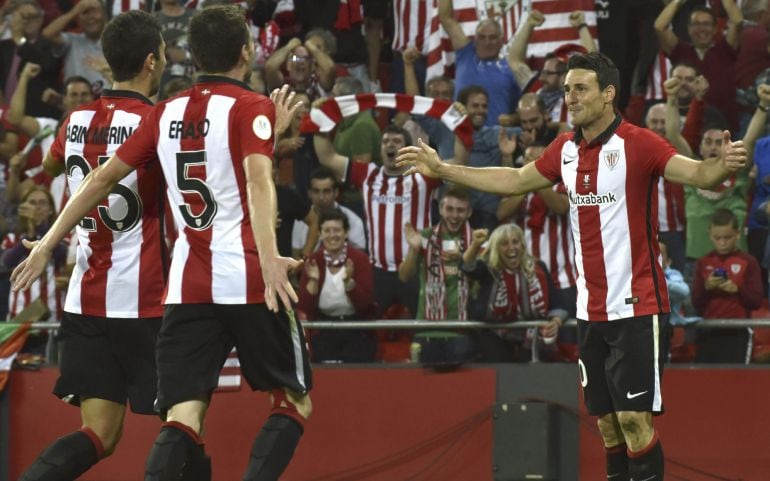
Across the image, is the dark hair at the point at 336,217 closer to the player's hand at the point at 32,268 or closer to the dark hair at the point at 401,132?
the dark hair at the point at 401,132

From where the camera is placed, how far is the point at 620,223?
7.37 m

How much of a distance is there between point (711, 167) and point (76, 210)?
2949 millimetres

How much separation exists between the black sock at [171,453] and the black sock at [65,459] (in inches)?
31.7

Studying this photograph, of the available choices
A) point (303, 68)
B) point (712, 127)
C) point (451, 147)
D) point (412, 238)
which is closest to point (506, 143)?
point (451, 147)

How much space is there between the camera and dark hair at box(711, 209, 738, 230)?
9.84 m

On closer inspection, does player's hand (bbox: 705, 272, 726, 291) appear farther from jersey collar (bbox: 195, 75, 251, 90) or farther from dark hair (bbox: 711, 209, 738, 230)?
jersey collar (bbox: 195, 75, 251, 90)

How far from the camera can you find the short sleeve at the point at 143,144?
623 centimetres

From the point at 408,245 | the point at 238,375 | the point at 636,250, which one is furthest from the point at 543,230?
the point at 636,250

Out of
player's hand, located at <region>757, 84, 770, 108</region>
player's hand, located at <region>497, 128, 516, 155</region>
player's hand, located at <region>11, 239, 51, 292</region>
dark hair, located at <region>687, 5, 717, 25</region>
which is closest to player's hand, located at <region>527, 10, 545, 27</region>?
dark hair, located at <region>687, 5, 717, 25</region>

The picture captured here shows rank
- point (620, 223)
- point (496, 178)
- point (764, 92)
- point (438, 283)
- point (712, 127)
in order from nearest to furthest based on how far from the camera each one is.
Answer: point (620, 223) → point (496, 178) → point (764, 92) → point (438, 283) → point (712, 127)

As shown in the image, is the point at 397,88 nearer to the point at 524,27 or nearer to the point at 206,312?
the point at 524,27

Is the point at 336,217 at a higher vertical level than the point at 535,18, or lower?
lower

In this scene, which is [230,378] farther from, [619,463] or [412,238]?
[619,463]

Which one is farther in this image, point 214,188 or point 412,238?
point 412,238
